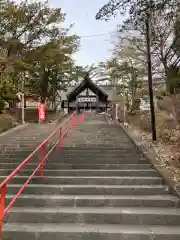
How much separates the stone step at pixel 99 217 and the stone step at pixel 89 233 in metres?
0.24

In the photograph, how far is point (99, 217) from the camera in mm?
5309

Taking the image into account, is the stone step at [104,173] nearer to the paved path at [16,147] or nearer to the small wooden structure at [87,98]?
the paved path at [16,147]

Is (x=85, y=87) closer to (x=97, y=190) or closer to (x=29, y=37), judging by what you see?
(x=29, y=37)

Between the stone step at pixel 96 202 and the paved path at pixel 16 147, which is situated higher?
the paved path at pixel 16 147

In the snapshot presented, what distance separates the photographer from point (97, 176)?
730 centimetres

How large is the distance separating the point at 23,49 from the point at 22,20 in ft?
6.82

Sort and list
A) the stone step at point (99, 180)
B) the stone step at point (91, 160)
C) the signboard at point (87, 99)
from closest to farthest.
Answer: the stone step at point (99, 180) → the stone step at point (91, 160) → the signboard at point (87, 99)

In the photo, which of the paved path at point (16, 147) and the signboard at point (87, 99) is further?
the signboard at point (87, 99)

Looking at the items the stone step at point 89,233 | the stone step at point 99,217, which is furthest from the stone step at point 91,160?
the stone step at point 89,233

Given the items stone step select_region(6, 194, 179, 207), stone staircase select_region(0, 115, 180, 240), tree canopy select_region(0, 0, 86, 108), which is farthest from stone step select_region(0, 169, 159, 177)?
tree canopy select_region(0, 0, 86, 108)

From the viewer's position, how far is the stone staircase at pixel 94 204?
479cm

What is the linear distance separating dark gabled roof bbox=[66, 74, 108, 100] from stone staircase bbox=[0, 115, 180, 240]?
105 feet

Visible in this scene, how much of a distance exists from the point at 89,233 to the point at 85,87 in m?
36.5

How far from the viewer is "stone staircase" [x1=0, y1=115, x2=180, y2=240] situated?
15.7 ft
